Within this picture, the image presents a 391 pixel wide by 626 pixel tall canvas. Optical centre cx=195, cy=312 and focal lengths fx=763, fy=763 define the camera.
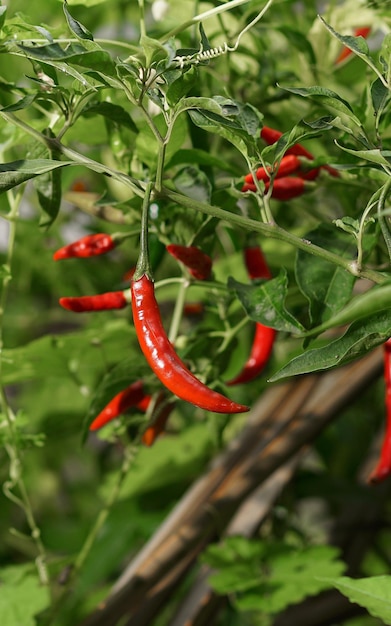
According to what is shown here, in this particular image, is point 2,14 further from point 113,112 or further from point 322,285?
point 322,285

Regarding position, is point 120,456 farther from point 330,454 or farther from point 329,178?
point 329,178

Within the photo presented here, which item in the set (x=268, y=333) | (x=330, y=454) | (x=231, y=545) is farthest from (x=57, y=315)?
(x=268, y=333)

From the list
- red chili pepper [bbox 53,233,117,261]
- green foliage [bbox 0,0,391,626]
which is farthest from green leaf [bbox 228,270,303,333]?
red chili pepper [bbox 53,233,117,261]

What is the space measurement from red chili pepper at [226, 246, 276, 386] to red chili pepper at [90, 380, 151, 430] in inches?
3.0

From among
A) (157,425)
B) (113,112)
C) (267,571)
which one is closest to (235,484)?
(267,571)

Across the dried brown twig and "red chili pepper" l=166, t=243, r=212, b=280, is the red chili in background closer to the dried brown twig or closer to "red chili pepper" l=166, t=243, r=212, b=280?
"red chili pepper" l=166, t=243, r=212, b=280

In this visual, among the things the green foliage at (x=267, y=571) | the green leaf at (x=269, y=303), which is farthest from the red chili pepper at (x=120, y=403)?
the green foliage at (x=267, y=571)

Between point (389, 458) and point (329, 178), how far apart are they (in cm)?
24

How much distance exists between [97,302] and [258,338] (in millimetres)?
149

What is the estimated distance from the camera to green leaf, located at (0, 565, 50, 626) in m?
0.65

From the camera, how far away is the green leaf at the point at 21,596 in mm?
654

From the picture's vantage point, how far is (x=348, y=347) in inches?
16.4

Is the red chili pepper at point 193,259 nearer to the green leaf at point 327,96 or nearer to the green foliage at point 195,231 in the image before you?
the green foliage at point 195,231

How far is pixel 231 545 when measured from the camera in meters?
0.79
